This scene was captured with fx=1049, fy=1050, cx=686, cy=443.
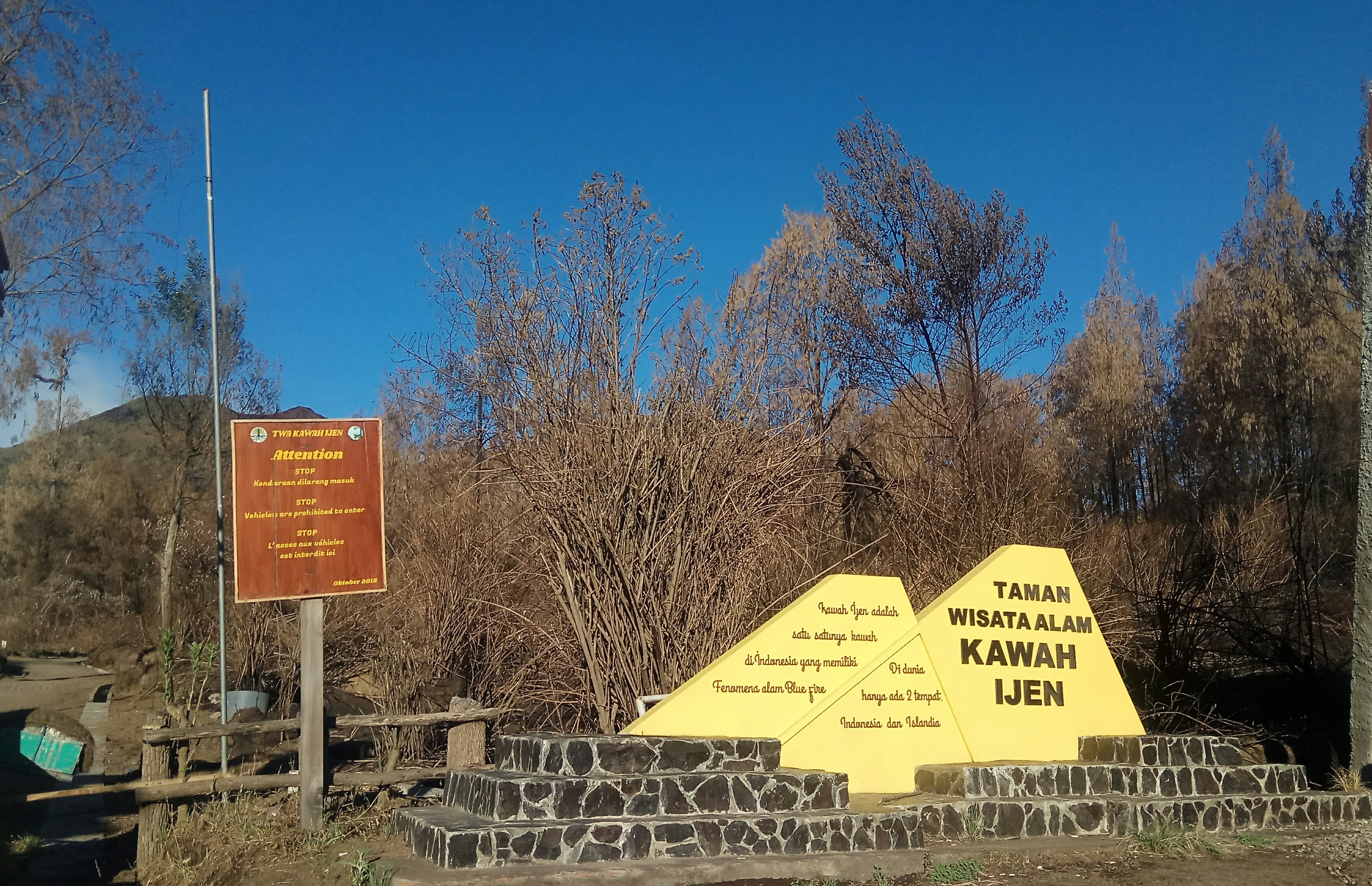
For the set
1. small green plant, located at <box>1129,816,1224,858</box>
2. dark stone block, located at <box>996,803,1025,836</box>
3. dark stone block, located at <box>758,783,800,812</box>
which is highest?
dark stone block, located at <box>758,783,800,812</box>

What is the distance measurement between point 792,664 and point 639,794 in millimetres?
1894

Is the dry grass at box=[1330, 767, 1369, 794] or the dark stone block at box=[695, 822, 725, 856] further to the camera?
the dry grass at box=[1330, 767, 1369, 794]

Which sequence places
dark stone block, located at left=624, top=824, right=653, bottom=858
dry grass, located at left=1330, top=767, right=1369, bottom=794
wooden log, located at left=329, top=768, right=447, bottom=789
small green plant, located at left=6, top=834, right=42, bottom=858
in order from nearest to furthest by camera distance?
dark stone block, located at left=624, top=824, right=653, bottom=858
wooden log, located at left=329, top=768, right=447, bottom=789
small green plant, located at left=6, top=834, right=42, bottom=858
dry grass, located at left=1330, top=767, right=1369, bottom=794

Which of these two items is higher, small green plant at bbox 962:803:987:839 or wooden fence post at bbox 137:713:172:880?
wooden fence post at bbox 137:713:172:880

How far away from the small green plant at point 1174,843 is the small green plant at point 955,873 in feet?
5.77

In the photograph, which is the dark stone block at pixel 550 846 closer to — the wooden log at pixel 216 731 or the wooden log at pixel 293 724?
the wooden log at pixel 293 724

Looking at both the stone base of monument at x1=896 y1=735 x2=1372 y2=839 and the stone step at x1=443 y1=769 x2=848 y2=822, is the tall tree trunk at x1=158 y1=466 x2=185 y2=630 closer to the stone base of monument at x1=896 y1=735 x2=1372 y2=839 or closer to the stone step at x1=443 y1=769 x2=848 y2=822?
the stone step at x1=443 y1=769 x2=848 y2=822

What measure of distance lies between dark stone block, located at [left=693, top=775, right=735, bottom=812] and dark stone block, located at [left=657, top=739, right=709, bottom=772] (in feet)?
0.49


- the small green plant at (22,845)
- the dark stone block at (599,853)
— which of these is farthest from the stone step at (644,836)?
the small green plant at (22,845)

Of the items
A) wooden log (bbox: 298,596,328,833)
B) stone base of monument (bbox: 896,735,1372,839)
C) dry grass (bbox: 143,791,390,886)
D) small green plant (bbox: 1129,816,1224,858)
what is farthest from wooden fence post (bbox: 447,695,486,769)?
small green plant (bbox: 1129,816,1224,858)

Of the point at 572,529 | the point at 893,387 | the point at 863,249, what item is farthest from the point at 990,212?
the point at 572,529

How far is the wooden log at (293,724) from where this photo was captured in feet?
28.8

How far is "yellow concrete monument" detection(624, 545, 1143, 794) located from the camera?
8.69 meters

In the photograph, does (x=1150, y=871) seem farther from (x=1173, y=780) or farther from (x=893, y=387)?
(x=893, y=387)
